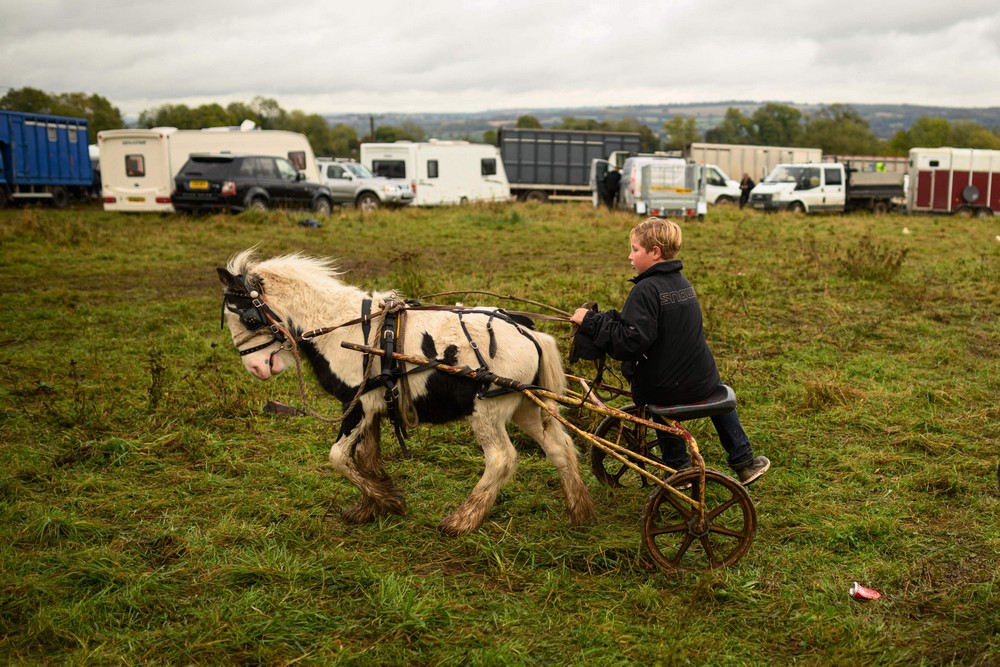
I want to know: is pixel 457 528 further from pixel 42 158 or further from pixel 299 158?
pixel 42 158

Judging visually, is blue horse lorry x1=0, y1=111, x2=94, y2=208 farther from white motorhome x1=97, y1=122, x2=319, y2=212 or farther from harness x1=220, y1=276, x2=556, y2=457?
harness x1=220, y1=276, x2=556, y2=457

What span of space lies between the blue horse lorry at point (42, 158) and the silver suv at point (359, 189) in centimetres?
931

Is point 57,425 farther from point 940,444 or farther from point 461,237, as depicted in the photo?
point 461,237

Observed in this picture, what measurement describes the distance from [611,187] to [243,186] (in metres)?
11.6

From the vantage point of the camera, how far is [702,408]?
4582mm

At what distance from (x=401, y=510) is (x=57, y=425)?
10.5 feet

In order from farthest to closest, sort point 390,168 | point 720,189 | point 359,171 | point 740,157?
1. point 740,157
2. point 720,189
3. point 390,168
4. point 359,171

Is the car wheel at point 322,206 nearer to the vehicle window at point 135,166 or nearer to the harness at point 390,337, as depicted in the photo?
the vehicle window at point 135,166

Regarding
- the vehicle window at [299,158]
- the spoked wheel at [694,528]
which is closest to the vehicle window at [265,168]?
the vehicle window at [299,158]

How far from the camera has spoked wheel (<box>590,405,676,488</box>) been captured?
544cm

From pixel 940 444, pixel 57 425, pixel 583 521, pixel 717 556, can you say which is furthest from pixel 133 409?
pixel 940 444

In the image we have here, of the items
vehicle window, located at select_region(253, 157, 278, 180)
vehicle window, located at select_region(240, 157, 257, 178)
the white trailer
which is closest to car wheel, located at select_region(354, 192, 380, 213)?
vehicle window, located at select_region(253, 157, 278, 180)

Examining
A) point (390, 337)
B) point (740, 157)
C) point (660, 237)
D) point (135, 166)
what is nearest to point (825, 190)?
point (740, 157)

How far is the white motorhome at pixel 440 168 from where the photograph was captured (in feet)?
102
